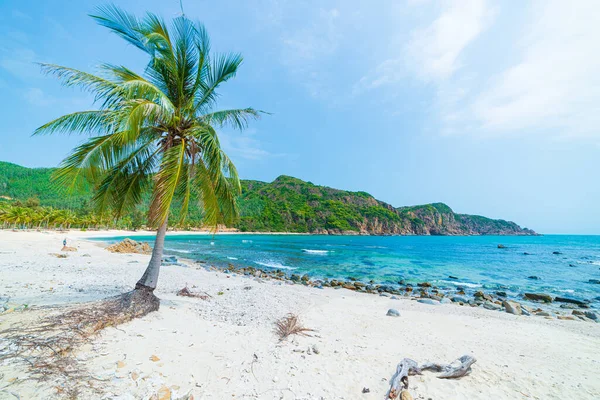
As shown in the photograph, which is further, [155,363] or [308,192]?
[308,192]

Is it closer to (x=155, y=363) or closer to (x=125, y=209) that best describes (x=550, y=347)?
(x=155, y=363)

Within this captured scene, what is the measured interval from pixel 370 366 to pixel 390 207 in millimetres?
178153

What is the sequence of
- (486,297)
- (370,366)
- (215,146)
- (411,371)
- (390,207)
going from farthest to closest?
(390,207) → (486,297) → (215,146) → (370,366) → (411,371)

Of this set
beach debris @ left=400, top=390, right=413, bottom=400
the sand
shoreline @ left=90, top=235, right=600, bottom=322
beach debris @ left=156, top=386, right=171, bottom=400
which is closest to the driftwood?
beach debris @ left=400, top=390, right=413, bottom=400

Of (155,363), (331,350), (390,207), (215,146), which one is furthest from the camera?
(390,207)

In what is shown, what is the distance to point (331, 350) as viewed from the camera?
550 cm

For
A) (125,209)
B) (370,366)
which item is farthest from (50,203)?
(370,366)

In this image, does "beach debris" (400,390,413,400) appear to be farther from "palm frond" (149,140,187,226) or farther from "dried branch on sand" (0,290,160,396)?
"palm frond" (149,140,187,226)

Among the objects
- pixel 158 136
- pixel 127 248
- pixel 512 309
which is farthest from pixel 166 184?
pixel 127 248

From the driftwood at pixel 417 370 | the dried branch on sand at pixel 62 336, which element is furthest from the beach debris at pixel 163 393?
the driftwood at pixel 417 370

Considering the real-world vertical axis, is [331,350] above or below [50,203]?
below

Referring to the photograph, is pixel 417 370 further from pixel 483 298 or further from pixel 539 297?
pixel 539 297

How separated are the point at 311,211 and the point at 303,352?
408 ft

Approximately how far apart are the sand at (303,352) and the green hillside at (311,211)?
8094cm
